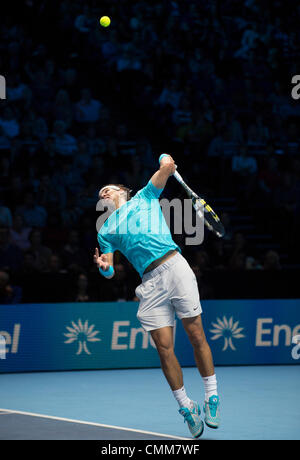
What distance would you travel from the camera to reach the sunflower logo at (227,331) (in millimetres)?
12250

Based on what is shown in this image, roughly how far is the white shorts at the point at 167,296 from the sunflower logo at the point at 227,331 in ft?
16.8

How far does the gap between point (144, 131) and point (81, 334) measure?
6.61 m

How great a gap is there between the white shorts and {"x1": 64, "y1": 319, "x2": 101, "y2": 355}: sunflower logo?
4802mm

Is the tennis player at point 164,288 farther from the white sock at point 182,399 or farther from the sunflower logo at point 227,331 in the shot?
the sunflower logo at point 227,331

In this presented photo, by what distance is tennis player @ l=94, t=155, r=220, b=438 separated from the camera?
23.4ft

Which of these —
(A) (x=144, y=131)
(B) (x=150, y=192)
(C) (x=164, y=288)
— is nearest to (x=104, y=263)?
(C) (x=164, y=288)

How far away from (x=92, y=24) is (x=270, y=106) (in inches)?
165

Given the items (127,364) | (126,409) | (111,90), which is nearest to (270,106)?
(111,90)

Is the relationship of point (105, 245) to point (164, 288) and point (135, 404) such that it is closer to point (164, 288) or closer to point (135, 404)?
point (164, 288)

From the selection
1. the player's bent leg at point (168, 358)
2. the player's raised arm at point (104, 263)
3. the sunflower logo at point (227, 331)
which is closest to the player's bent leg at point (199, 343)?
the player's bent leg at point (168, 358)

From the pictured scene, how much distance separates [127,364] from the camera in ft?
39.4

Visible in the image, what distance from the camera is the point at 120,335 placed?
12016mm

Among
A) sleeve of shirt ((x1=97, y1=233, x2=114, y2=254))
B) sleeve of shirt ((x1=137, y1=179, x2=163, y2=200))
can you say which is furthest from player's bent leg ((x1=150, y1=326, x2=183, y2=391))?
sleeve of shirt ((x1=137, y1=179, x2=163, y2=200))

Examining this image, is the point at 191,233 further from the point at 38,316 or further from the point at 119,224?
the point at 119,224
